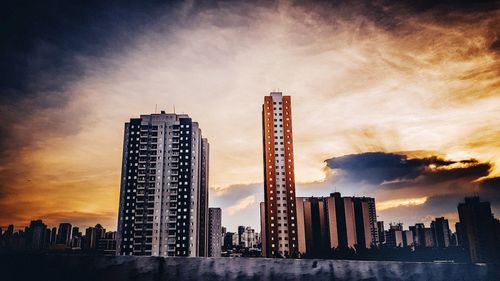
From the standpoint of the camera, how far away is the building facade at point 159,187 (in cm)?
8212

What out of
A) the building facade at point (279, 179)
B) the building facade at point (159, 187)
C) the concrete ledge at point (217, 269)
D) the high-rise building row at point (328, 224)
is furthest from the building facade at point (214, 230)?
the concrete ledge at point (217, 269)

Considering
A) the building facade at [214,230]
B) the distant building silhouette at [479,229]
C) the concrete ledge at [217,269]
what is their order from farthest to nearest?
the building facade at [214,230], the distant building silhouette at [479,229], the concrete ledge at [217,269]

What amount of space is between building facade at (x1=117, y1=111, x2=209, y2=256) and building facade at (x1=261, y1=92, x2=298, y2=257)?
19.2m

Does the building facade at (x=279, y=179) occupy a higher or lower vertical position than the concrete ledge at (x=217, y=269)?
higher

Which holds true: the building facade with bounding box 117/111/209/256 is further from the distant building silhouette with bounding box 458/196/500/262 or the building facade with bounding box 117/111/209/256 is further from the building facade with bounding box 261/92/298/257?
the distant building silhouette with bounding box 458/196/500/262

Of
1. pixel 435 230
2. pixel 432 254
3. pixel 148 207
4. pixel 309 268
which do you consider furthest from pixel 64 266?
pixel 435 230

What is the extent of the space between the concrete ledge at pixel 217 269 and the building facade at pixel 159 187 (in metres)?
82.1

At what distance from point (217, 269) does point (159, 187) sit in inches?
3341

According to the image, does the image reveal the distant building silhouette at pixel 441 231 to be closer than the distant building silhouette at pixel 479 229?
No

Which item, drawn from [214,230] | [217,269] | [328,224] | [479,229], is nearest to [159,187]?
[328,224]

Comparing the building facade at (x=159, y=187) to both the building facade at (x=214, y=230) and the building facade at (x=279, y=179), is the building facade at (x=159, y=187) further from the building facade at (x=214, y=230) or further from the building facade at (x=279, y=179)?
the building facade at (x=214, y=230)

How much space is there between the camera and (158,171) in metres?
86.6

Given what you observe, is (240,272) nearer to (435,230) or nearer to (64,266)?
(64,266)

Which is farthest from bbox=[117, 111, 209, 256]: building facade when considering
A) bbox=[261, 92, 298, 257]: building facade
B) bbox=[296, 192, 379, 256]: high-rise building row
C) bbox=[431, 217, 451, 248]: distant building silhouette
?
bbox=[431, 217, 451, 248]: distant building silhouette
